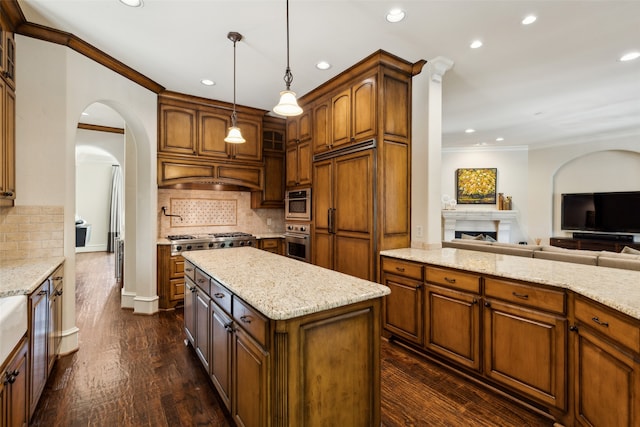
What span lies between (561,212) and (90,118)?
368 inches

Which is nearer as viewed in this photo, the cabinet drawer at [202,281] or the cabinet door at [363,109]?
the cabinet drawer at [202,281]

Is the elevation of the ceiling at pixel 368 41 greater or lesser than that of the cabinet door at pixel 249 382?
greater

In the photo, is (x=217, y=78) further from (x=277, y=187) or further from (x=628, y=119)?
(x=628, y=119)

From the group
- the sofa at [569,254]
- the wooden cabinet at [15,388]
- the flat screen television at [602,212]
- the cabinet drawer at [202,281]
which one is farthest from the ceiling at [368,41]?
the flat screen television at [602,212]

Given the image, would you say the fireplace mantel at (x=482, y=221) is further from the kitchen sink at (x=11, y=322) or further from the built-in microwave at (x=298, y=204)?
the kitchen sink at (x=11, y=322)

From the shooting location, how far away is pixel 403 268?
2.80 meters

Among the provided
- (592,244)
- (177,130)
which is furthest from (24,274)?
(592,244)

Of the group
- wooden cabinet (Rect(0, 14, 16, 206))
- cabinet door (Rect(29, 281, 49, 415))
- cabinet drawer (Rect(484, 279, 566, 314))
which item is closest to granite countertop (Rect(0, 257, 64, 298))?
cabinet door (Rect(29, 281, 49, 415))

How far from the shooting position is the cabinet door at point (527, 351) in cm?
181

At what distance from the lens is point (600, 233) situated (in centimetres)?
621

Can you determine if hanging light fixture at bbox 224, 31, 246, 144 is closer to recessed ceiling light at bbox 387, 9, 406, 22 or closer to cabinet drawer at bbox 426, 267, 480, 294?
recessed ceiling light at bbox 387, 9, 406, 22

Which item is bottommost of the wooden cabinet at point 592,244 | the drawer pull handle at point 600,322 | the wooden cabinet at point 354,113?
the wooden cabinet at point 592,244

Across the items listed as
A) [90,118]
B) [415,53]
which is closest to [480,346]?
[415,53]

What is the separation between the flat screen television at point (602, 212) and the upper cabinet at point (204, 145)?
21.6ft
